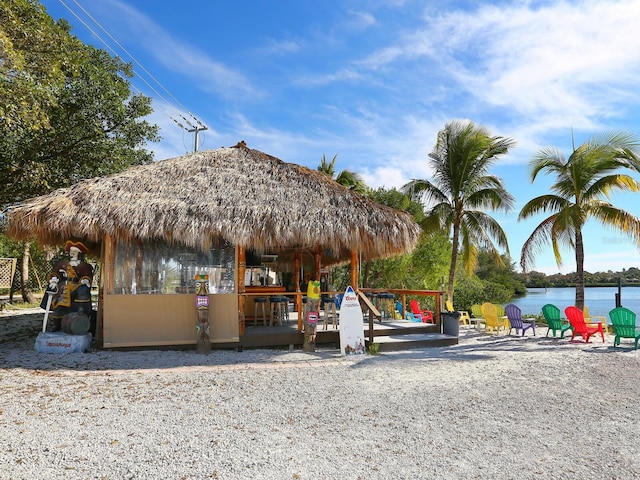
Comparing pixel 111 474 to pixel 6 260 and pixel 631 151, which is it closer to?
pixel 631 151

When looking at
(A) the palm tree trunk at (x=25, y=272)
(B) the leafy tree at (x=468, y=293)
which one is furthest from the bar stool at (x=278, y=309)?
(B) the leafy tree at (x=468, y=293)

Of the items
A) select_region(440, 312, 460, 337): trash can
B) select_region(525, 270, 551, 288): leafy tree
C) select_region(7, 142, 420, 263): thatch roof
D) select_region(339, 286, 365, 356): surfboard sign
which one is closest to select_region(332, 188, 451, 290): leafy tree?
select_region(440, 312, 460, 337): trash can

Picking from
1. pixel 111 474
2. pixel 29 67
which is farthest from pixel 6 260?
pixel 111 474

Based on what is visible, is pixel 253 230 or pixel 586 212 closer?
pixel 253 230

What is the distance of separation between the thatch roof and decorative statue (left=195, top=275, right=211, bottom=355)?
2.38 feet

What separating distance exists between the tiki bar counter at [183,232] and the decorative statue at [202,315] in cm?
4

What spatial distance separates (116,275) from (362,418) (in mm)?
5643

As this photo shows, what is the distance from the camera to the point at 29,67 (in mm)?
8883

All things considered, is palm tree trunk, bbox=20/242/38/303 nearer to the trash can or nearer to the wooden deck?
the wooden deck

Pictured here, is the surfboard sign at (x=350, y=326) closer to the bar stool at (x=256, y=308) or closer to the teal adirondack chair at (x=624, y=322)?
the bar stool at (x=256, y=308)

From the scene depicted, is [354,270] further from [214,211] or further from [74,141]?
[74,141]

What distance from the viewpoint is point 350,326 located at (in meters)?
7.86

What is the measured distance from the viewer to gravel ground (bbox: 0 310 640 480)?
3.21 metres

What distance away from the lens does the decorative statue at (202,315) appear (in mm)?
7691
